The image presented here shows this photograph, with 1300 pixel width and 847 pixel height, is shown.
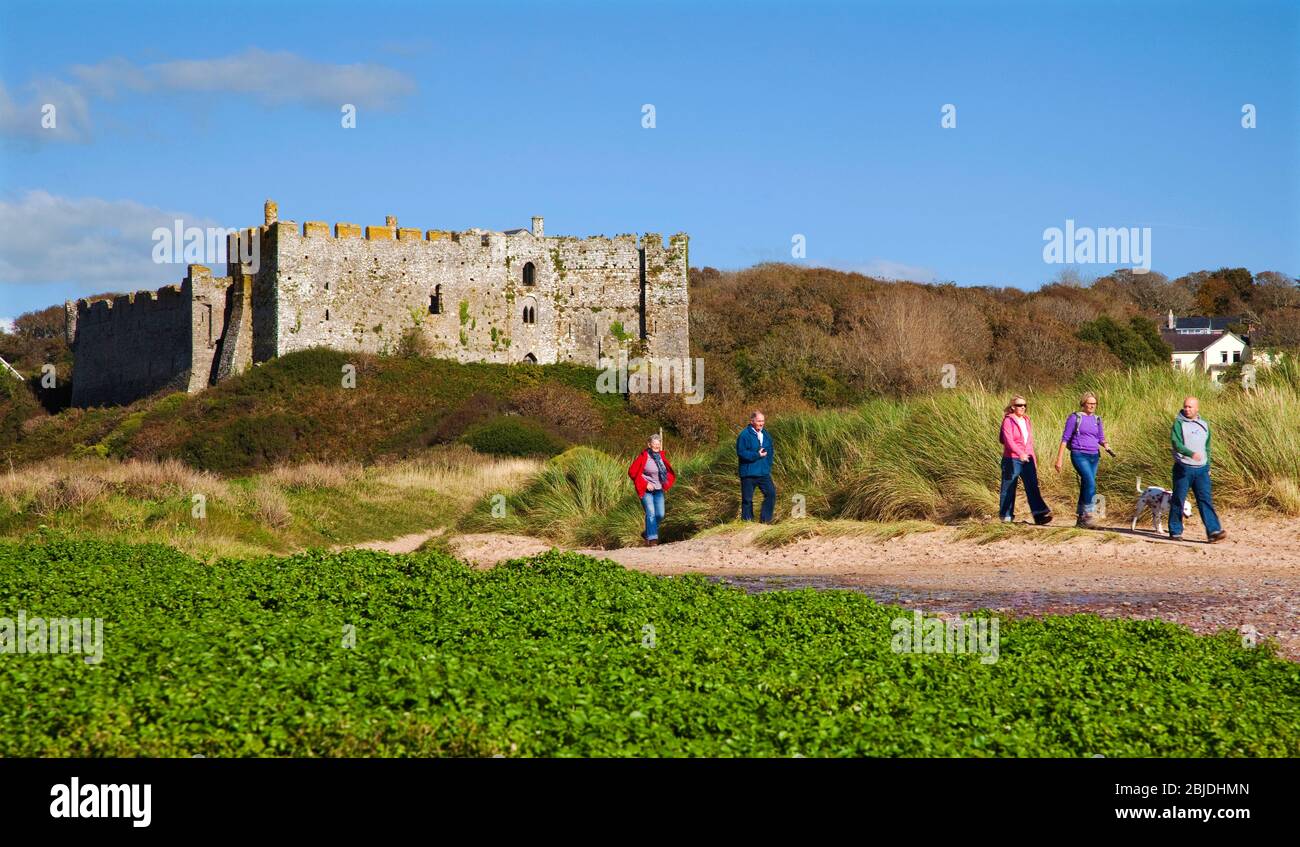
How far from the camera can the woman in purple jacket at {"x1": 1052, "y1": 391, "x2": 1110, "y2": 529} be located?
15789 millimetres

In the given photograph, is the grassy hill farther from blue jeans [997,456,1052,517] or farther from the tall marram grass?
blue jeans [997,456,1052,517]

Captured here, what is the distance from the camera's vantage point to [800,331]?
6450 centimetres

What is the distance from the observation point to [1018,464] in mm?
15953

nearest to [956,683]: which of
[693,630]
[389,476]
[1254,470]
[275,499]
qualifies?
[693,630]

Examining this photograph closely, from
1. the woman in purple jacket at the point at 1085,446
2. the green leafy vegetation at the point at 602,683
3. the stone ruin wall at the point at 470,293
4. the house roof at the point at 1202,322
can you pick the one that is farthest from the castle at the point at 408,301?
the green leafy vegetation at the point at 602,683

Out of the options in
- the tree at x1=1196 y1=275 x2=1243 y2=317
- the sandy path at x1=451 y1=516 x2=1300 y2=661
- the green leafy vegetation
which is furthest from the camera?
the tree at x1=1196 y1=275 x2=1243 y2=317

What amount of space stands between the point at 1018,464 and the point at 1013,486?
317 mm

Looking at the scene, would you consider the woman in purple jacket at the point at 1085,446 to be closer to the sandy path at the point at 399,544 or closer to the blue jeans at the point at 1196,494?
the blue jeans at the point at 1196,494

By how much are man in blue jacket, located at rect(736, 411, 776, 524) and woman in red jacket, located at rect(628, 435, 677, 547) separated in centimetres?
103

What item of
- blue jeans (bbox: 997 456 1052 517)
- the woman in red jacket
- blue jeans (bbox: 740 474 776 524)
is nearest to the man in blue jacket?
blue jeans (bbox: 740 474 776 524)

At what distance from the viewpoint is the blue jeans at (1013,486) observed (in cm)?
1605

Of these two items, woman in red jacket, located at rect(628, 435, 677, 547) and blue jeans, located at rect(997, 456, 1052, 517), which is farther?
woman in red jacket, located at rect(628, 435, 677, 547)
